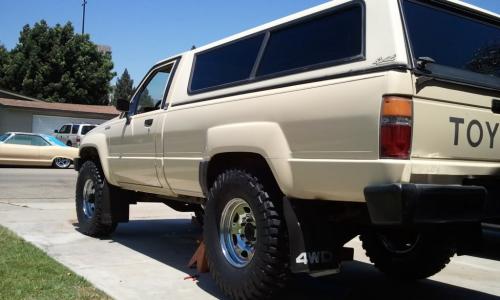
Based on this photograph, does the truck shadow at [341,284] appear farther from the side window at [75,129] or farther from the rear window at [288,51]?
the side window at [75,129]

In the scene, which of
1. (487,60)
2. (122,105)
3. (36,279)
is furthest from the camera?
(122,105)

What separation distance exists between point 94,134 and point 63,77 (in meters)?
38.8

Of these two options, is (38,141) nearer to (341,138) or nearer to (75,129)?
(75,129)

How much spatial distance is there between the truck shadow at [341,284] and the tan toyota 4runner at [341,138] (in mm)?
281

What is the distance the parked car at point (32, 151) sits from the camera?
19422mm

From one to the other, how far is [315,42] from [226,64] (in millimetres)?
1222

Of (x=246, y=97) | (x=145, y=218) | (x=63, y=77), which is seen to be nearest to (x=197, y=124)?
(x=246, y=97)

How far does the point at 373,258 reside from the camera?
562cm

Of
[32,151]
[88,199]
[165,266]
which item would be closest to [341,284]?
[165,266]

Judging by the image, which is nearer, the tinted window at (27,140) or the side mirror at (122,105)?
the side mirror at (122,105)

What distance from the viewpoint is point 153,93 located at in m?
6.25

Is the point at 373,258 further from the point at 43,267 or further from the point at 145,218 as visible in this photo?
the point at 145,218

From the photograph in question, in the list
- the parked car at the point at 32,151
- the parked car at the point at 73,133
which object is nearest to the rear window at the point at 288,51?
the parked car at the point at 32,151

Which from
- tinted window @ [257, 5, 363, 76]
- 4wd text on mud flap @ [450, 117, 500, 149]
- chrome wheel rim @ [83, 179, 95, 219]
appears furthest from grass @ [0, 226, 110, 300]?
4wd text on mud flap @ [450, 117, 500, 149]
